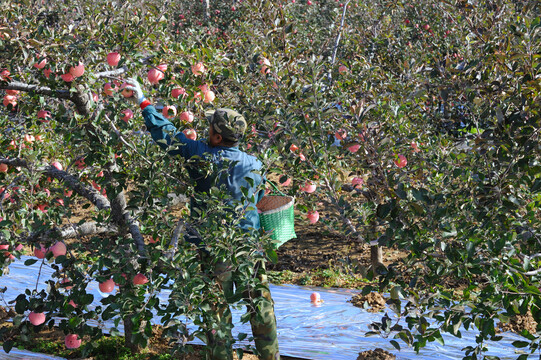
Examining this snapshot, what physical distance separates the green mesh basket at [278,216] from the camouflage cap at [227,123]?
1.71 feet

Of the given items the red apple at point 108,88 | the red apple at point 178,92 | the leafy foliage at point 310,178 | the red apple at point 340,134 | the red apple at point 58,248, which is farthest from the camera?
the red apple at point 340,134

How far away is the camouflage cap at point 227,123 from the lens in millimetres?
2678

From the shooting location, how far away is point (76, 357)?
3291 millimetres

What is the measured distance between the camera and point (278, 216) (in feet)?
10.3

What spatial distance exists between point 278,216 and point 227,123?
0.74 m

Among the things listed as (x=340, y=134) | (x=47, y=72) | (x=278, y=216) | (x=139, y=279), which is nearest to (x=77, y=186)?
(x=47, y=72)

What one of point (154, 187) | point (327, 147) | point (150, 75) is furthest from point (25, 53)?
point (327, 147)

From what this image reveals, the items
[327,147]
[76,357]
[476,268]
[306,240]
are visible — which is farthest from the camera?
[306,240]

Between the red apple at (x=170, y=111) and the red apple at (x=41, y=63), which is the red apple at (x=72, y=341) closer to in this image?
the red apple at (x=170, y=111)

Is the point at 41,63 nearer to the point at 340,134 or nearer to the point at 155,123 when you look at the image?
the point at 155,123

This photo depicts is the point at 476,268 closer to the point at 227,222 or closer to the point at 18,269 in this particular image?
the point at 227,222

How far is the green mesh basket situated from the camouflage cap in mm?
522

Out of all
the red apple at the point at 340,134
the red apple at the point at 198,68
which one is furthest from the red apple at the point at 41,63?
the red apple at the point at 340,134

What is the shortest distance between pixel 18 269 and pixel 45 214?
2577 millimetres
